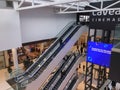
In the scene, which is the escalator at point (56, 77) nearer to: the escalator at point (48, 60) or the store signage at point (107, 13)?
the escalator at point (48, 60)

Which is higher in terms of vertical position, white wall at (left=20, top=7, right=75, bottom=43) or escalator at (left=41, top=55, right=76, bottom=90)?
white wall at (left=20, top=7, right=75, bottom=43)

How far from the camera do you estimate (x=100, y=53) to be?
7.21 meters

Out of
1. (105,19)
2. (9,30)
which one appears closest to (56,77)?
(9,30)

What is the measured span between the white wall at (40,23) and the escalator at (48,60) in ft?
3.35

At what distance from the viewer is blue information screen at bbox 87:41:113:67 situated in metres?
6.98

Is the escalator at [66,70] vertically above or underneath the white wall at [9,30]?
underneath

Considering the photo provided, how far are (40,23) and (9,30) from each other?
258 centimetres

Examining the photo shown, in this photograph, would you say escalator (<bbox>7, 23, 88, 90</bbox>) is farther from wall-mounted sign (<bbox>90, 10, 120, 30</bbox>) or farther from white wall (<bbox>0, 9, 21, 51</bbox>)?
white wall (<bbox>0, 9, 21, 51</bbox>)

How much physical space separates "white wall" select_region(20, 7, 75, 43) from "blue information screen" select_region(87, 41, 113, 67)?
312 centimetres

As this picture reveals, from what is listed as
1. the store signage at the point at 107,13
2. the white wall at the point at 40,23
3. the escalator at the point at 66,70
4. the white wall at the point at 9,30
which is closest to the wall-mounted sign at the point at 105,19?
the store signage at the point at 107,13

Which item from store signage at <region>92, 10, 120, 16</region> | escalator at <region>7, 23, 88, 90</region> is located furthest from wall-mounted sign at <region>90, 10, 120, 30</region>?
escalator at <region>7, 23, 88, 90</region>

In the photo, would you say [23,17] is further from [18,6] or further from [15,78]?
[15,78]

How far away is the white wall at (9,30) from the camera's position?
245 inches

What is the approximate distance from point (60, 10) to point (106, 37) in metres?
3.63
